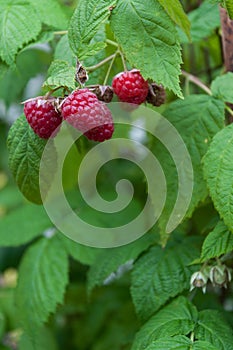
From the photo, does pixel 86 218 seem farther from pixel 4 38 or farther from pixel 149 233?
pixel 4 38

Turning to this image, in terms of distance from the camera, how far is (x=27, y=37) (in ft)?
4.39

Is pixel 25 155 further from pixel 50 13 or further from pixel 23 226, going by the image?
pixel 23 226

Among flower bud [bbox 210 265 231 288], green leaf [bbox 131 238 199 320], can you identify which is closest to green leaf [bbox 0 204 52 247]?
Answer: green leaf [bbox 131 238 199 320]

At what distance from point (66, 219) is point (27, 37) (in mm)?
618

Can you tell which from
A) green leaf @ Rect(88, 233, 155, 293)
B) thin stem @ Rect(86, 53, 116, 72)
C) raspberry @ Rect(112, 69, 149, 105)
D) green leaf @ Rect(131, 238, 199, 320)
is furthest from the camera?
green leaf @ Rect(88, 233, 155, 293)

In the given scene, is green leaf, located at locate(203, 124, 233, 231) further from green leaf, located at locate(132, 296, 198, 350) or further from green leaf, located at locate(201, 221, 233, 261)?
green leaf, located at locate(132, 296, 198, 350)

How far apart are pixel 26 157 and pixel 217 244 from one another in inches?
14.7

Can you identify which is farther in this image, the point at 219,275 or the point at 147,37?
the point at 219,275

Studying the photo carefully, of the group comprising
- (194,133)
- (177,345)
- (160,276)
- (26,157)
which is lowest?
(160,276)

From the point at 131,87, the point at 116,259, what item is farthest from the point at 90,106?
the point at 116,259

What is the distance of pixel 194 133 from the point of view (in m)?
1.33

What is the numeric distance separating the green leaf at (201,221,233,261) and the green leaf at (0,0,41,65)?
514 mm

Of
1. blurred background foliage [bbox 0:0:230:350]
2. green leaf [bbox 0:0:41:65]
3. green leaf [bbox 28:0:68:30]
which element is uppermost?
green leaf [bbox 0:0:41:65]

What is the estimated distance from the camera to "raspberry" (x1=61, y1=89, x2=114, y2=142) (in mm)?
1020
